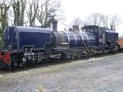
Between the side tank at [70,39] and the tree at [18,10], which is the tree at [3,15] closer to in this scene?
the tree at [18,10]

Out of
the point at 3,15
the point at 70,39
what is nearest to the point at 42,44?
the point at 70,39

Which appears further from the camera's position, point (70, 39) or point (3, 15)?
point (3, 15)

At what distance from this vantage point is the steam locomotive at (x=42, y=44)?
880 centimetres

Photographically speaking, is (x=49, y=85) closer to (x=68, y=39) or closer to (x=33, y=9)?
(x=68, y=39)

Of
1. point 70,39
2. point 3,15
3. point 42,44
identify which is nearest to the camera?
point 42,44

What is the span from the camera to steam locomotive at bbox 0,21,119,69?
8.80 meters

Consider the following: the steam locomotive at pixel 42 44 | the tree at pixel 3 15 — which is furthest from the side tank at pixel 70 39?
the tree at pixel 3 15

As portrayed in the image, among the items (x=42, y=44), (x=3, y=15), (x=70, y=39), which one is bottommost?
(x=42, y=44)

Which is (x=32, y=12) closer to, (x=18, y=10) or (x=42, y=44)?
(x=18, y=10)

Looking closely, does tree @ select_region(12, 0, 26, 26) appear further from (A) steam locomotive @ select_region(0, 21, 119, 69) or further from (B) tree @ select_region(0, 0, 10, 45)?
(A) steam locomotive @ select_region(0, 21, 119, 69)

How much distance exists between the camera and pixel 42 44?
401 inches

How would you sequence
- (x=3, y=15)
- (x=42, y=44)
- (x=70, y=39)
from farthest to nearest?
(x=3, y=15) < (x=70, y=39) < (x=42, y=44)

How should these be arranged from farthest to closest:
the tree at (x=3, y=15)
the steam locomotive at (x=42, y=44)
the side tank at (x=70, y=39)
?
the tree at (x=3, y=15)
the side tank at (x=70, y=39)
the steam locomotive at (x=42, y=44)

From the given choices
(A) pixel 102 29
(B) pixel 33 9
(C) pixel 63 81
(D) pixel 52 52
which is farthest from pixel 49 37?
(B) pixel 33 9
